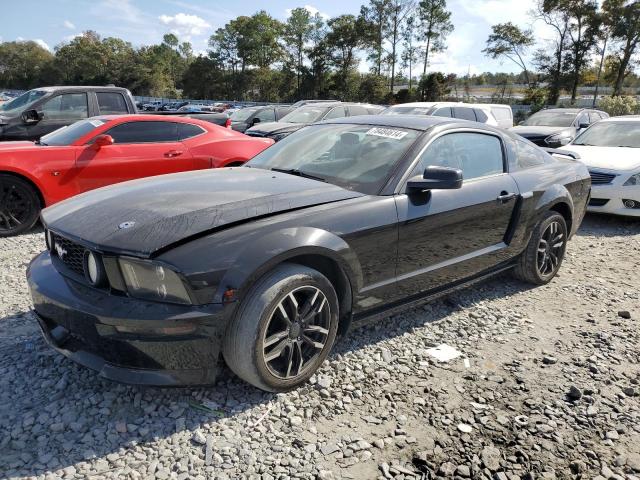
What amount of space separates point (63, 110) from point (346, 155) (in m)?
6.73

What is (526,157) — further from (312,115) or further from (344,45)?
(344,45)

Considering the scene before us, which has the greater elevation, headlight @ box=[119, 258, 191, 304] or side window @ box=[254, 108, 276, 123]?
side window @ box=[254, 108, 276, 123]

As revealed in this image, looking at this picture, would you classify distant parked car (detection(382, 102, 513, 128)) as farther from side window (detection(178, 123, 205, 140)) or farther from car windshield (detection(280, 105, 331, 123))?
side window (detection(178, 123, 205, 140))

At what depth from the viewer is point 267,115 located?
15.0m

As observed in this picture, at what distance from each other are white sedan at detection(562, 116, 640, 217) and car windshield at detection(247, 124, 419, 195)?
474cm

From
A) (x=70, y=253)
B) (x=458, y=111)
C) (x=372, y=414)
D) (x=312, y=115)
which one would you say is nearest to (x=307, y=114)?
(x=312, y=115)

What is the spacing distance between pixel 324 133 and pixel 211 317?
2009mm

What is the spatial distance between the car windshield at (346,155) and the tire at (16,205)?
336 centimetres

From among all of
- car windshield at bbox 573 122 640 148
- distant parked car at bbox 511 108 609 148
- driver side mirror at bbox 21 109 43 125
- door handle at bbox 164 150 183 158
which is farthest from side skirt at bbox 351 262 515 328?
distant parked car at bbox 511 108 609 148

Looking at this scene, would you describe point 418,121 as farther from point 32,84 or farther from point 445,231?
point 32,84

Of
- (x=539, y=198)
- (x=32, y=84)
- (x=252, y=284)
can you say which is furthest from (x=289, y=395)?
(x=32, y=84)

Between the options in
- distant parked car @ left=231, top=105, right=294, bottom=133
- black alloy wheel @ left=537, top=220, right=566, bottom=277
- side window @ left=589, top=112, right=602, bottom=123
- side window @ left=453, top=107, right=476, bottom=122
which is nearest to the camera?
black alloy wheel @ left=537, top=220, right=566, bottom=277

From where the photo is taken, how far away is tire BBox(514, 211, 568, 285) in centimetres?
422

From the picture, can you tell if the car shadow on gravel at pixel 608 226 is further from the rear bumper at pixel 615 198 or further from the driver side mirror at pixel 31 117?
the driver side mirror at pixel 31 117
